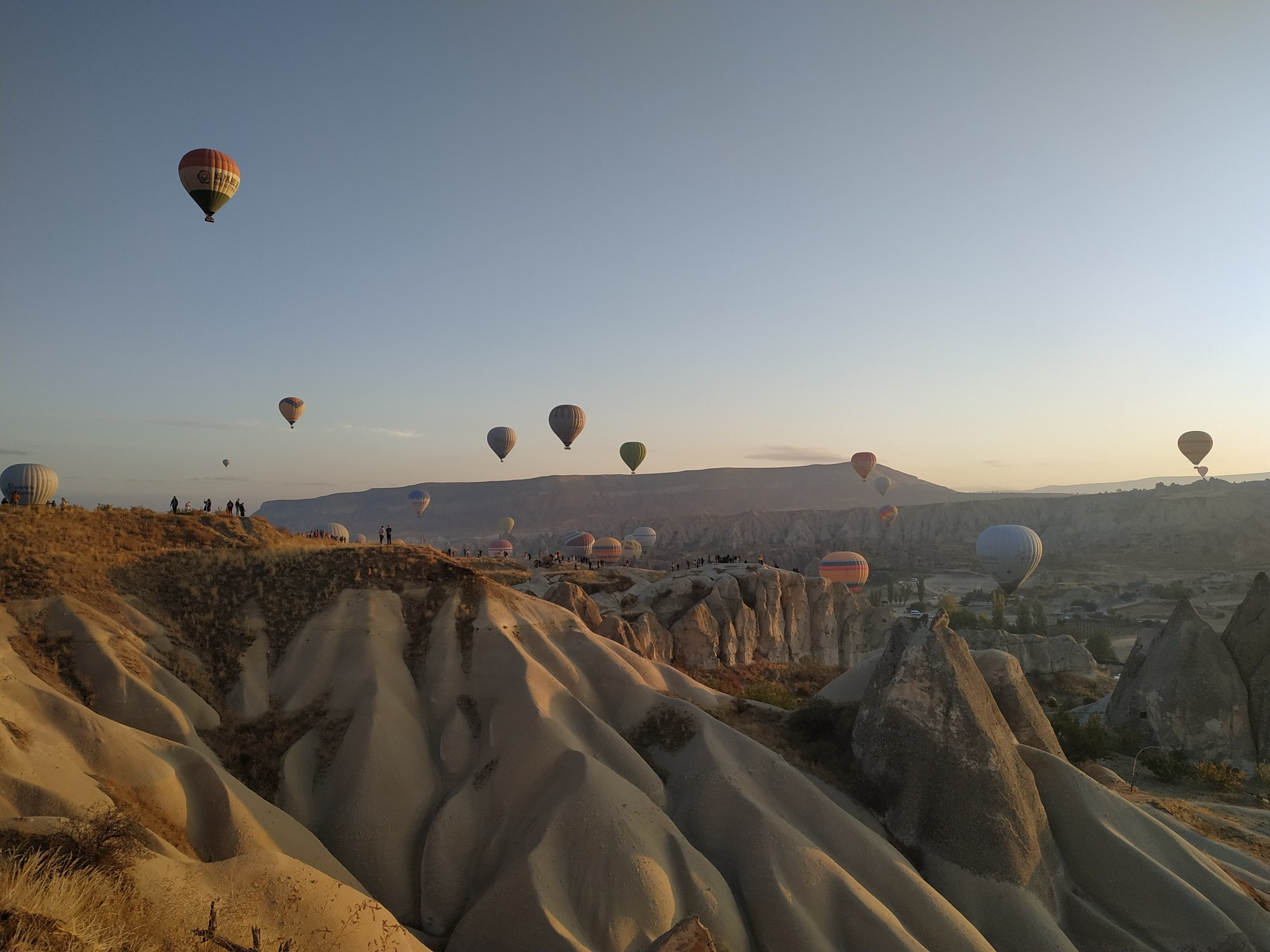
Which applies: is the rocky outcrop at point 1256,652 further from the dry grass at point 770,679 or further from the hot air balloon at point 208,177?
the hot air balloon at point 208,177

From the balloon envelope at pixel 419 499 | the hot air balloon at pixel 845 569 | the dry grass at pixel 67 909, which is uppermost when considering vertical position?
the balloon envelope at pixel 419 499

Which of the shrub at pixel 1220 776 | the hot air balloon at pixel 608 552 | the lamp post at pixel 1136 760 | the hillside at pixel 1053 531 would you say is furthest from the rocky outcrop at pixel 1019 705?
the hillside at pixel 1053 531

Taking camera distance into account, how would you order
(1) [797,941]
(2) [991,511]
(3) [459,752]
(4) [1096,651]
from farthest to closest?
(2) [991,511] → (4) [1096,651] → (3) [459,752] → (1) [797,941]

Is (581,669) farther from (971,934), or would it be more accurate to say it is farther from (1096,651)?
(1096,651)

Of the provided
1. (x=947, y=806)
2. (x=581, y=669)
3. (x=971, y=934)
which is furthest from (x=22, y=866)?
(x=947, y=806)

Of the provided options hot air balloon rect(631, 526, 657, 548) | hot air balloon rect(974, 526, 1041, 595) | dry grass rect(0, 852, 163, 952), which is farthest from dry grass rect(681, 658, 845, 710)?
hot air balloon rect(631, 526, 657, 548)
